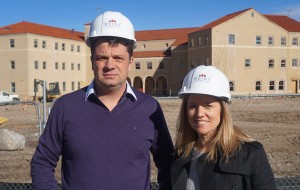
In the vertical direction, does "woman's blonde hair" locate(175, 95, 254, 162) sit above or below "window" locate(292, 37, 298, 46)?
below

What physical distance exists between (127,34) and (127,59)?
0.19 metres

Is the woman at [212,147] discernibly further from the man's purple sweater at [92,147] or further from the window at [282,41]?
the window at [282,41]

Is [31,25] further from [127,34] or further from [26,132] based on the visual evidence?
[127,34]

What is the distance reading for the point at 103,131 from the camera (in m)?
2.92

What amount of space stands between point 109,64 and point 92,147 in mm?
612

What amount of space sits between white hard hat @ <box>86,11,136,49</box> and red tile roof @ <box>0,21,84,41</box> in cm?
5636

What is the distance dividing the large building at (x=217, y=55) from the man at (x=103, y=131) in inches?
1955

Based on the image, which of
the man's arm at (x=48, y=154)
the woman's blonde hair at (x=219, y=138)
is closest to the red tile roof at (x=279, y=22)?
the woman's blonde hair at (x=219, y=138)

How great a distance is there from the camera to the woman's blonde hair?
2.81m

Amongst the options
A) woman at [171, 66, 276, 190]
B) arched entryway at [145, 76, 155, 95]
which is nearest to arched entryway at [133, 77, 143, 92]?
arched entryway at [145, 76, 155, 95]

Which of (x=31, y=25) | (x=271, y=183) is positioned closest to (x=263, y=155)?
(x=271, y=183)

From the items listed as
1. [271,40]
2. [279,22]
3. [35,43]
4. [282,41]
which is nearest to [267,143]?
[271,40]

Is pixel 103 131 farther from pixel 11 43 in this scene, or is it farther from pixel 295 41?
pixel 295 41

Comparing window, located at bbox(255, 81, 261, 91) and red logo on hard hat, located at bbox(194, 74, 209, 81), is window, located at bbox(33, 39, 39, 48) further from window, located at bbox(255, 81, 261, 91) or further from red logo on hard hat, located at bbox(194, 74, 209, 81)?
red logo on hard hat, located at bbox(194, 74, 209, 81)
